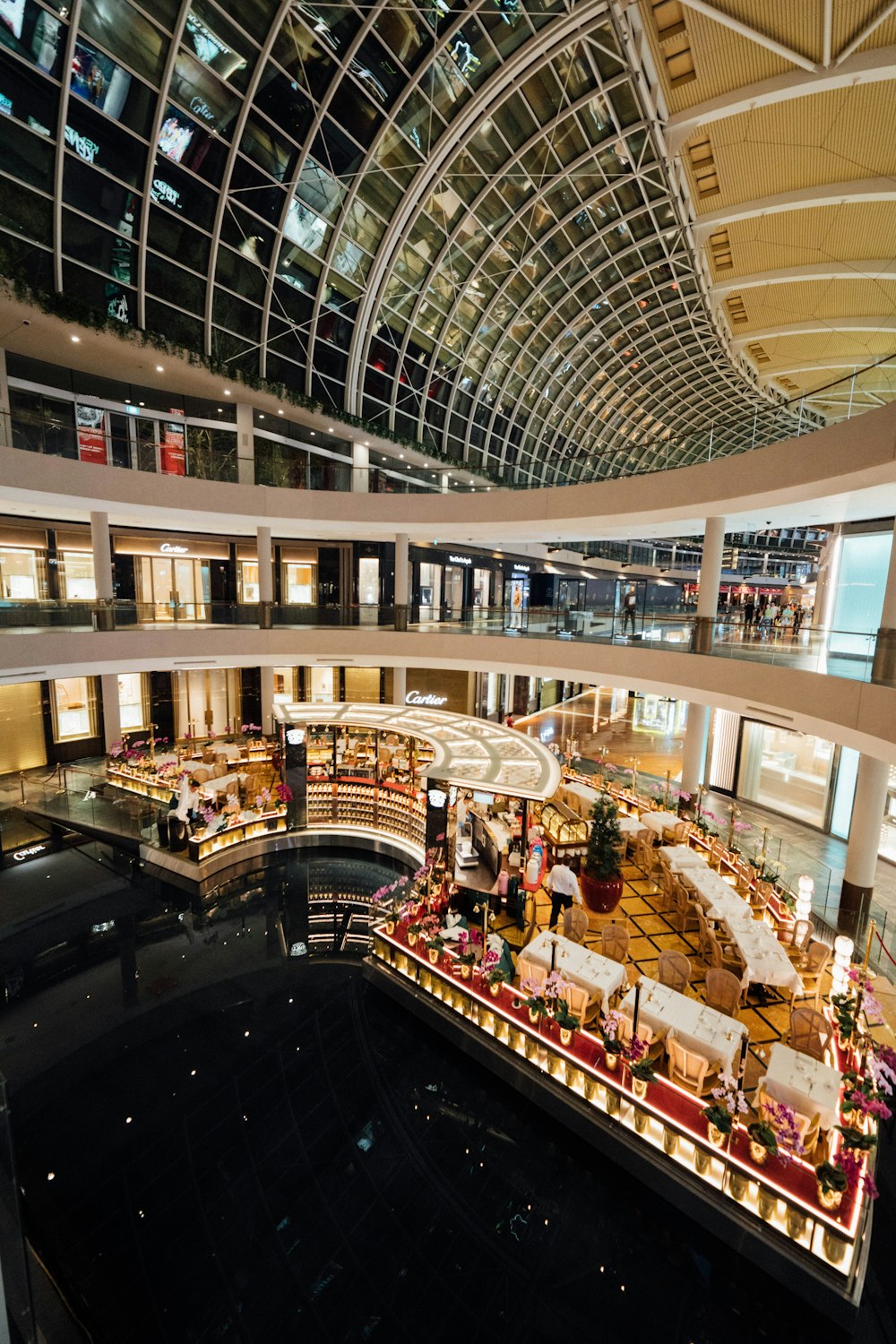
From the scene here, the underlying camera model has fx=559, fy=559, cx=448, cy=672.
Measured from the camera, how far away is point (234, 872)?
13086 mm

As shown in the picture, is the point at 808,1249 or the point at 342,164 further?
the point at 342,164

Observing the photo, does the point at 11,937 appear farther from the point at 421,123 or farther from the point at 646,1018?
the point at 421,123

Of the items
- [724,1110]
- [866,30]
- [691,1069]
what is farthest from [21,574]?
[866,30]

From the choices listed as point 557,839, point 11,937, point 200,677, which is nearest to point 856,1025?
point 557,839

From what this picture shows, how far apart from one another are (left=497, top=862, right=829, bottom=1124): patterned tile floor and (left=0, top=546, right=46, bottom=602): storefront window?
57.3 feet

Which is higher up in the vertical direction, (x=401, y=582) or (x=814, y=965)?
(x=401, y=582)

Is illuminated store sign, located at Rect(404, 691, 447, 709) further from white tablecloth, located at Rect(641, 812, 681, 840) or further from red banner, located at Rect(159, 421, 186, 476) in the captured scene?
white tablecloth, located at Rect(641, 812, 681, 840)

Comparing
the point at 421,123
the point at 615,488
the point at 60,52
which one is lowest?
the point at 615,488

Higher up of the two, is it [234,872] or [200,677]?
[200,677]

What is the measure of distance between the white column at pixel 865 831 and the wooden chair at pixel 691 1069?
6410 mm

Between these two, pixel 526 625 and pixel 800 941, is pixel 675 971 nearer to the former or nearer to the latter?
pixel 800 941

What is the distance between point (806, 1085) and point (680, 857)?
5.28 meters

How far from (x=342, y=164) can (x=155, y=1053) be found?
2258cm

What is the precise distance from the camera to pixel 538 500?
53.1 ft
